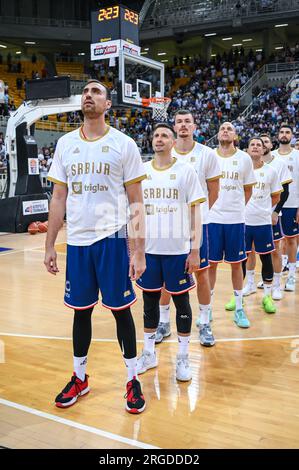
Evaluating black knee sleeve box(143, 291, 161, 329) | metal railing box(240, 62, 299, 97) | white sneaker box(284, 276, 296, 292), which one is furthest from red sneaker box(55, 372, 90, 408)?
→ metal railing box(240, 62, 299, 97)

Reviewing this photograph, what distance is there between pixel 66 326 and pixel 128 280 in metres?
2.14

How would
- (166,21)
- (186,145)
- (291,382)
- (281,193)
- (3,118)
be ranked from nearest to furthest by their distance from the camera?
(291,382) < (186,145) < (281,193) < (3,118) < (166,21)

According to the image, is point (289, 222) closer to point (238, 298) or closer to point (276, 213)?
point (276, 213)

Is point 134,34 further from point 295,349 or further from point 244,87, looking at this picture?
point 295,349

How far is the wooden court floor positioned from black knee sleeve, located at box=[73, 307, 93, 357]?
360 millimetres

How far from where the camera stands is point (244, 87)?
24.5 meters

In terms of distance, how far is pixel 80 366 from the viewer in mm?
3477

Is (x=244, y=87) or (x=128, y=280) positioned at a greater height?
(x=244, y=87)

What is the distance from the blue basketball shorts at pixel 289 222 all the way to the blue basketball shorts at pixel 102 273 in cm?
386

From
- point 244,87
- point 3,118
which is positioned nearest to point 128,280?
point 3,118

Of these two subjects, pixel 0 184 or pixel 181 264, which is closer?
pixel 181 264

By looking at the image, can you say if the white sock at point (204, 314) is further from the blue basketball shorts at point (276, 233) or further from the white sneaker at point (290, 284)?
the white sneaker at point (290, 284)

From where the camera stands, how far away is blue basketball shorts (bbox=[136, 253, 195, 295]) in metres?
3.77

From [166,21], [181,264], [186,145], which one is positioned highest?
[166,21]
